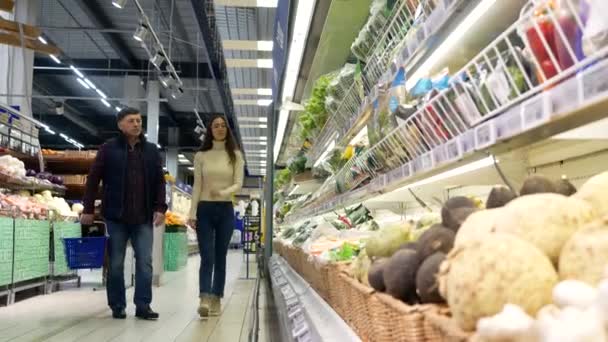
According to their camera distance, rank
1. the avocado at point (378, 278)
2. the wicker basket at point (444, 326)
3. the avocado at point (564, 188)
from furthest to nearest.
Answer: the avocado at point (378, 278) → the avocado at point (564, 188) → the wicker basket at point (444, 326)

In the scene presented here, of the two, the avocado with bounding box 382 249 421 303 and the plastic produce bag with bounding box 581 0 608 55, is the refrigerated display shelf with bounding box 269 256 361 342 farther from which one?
the plastic produce bag with bounding box 581 0 608 55

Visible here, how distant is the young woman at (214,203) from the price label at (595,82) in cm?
360

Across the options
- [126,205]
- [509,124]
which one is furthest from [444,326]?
[126,205]

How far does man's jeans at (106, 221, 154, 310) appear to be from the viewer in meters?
4.17

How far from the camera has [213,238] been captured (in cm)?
426

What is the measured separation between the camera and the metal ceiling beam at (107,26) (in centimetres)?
1109

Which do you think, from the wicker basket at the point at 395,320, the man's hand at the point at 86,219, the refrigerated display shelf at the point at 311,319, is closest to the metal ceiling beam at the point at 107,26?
the man's hand at the point at 86,219

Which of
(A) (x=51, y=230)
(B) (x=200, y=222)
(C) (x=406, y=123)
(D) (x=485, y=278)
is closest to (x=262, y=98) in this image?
(A) (x=51, y=230)

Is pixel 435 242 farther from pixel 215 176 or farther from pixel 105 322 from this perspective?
pixel 105 322

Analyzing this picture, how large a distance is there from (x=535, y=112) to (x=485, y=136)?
0.65 ft

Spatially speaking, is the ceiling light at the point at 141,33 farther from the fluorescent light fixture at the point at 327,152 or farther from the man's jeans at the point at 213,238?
the man's jeans at the point at 213,238

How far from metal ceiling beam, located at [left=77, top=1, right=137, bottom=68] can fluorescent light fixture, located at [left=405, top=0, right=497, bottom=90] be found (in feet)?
33.3

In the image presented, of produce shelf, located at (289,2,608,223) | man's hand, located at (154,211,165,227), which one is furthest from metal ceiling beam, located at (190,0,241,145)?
produce shelf, located at (289,2,608,223)

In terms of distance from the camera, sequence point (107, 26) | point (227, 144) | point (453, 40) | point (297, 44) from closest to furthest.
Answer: point (453, 40)
point (297, 44)
point (227, 144)
point (107, 26)
